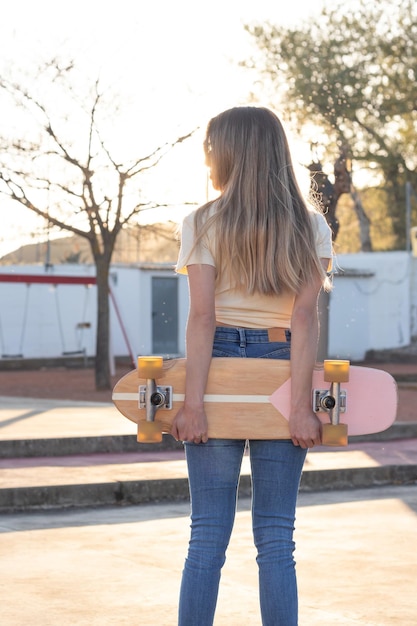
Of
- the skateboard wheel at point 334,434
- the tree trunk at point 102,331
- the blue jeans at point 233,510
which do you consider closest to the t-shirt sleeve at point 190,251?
the blue jeans at point 233,510

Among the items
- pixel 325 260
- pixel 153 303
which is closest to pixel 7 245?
pixel 153 303

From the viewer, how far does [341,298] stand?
1372 inches

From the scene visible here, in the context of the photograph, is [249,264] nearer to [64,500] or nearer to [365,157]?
[64,500]

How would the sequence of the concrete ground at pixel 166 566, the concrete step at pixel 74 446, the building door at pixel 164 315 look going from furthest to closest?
the building door at pixel 164 315
the concrete step at pixel 74 446
the concrete ground at pixel 166 566

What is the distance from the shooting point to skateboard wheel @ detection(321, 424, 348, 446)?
3.56 m

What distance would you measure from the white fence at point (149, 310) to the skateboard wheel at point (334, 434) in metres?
23.9

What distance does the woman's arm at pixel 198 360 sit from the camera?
11.4 feet

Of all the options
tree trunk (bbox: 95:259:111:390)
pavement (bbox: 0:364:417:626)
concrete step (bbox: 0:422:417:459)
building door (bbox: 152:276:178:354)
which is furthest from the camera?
building door (bbox: 152:276:178:354)

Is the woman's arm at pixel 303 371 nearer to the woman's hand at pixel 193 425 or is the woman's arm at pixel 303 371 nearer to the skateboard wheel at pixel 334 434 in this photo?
the skateboard wheel at pixel 334 434

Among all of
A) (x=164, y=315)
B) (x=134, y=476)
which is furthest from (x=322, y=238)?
(x=164, y=315)

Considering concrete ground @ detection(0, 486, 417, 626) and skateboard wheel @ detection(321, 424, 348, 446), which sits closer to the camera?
skateboard wheel @ detection(321, 424, 348, 446)

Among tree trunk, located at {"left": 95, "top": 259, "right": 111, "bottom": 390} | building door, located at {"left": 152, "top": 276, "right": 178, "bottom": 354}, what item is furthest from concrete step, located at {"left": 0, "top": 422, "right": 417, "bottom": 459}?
building door, located at {"left": 152, "top": 276, "right": 178, "bottom": 354}

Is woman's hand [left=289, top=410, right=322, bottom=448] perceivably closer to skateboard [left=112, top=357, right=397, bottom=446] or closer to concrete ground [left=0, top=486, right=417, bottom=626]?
skateboard [left=112, top=357, right=397, bottom=446]

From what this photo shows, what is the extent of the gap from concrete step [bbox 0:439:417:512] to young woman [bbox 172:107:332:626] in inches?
199
